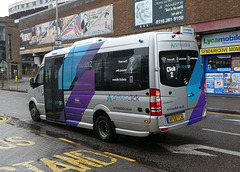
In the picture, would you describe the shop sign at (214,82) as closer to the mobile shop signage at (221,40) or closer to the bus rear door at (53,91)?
the mobile shop signage at (221,40)

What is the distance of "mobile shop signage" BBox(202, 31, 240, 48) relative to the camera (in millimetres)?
15409

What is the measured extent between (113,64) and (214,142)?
3121mm

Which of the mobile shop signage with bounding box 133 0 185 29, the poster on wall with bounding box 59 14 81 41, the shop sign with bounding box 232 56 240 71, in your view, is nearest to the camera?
the shop sign with bounding box 232 56 240 71

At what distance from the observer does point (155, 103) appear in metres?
5.35

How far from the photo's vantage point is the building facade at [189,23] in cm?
1543

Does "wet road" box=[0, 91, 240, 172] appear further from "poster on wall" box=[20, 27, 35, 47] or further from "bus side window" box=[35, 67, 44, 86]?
"poster on wall" box=[20, 27, 35, 47]

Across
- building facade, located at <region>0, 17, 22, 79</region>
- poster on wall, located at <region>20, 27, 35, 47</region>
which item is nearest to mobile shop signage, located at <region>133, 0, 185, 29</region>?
poster on wall, located at <region>20, 27, 35, 47</region>

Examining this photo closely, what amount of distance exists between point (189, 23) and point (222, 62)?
3.37 meters

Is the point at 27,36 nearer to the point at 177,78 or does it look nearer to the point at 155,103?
the point at 177,78

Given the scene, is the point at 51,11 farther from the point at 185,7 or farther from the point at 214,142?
the point at 214,142

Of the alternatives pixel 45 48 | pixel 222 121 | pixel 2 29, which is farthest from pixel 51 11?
pixel 2 29

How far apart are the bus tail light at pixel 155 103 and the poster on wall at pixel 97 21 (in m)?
17.7

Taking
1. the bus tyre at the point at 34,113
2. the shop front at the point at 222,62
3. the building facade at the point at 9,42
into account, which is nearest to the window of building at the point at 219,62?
the shop front at the point at 222,62

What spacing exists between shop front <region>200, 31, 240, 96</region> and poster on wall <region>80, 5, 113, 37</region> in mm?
8840
